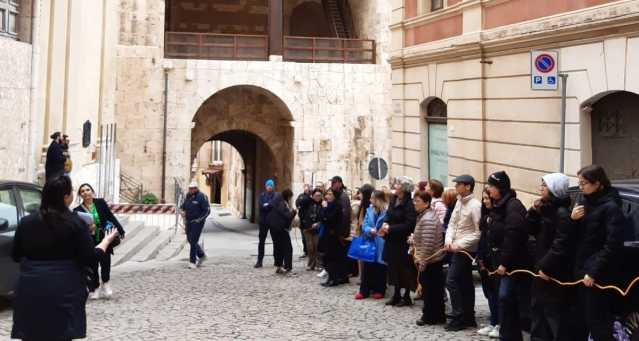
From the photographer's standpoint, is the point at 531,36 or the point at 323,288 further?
the point at 531,36

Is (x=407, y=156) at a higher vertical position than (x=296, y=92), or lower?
lower

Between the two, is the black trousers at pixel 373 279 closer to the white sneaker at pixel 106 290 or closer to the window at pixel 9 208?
the white sneaker at pixel 106 290

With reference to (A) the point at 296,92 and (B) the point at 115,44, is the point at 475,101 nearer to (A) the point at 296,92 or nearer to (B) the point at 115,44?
(A) the point at 296,92

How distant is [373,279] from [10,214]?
16.1 feet

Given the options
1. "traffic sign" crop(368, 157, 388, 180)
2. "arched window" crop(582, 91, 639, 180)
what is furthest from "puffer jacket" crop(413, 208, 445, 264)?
"traffic sign" crop(368, 157, 388, 180)

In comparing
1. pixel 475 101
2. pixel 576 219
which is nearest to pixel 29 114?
pixel 475 101

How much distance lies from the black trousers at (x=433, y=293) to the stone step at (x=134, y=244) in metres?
7.36

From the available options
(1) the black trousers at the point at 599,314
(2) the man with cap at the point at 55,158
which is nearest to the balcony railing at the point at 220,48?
(2) the man with cap at the point at 55,158

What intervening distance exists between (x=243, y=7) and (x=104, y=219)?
81.5 ft

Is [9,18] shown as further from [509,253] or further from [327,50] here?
[327,50]

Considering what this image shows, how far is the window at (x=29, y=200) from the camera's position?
874cm

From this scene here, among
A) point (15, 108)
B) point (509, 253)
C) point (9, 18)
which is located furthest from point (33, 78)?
point (509, 253)

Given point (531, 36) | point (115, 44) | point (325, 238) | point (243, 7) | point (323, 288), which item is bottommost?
point (323, 288)

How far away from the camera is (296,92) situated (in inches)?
1010
